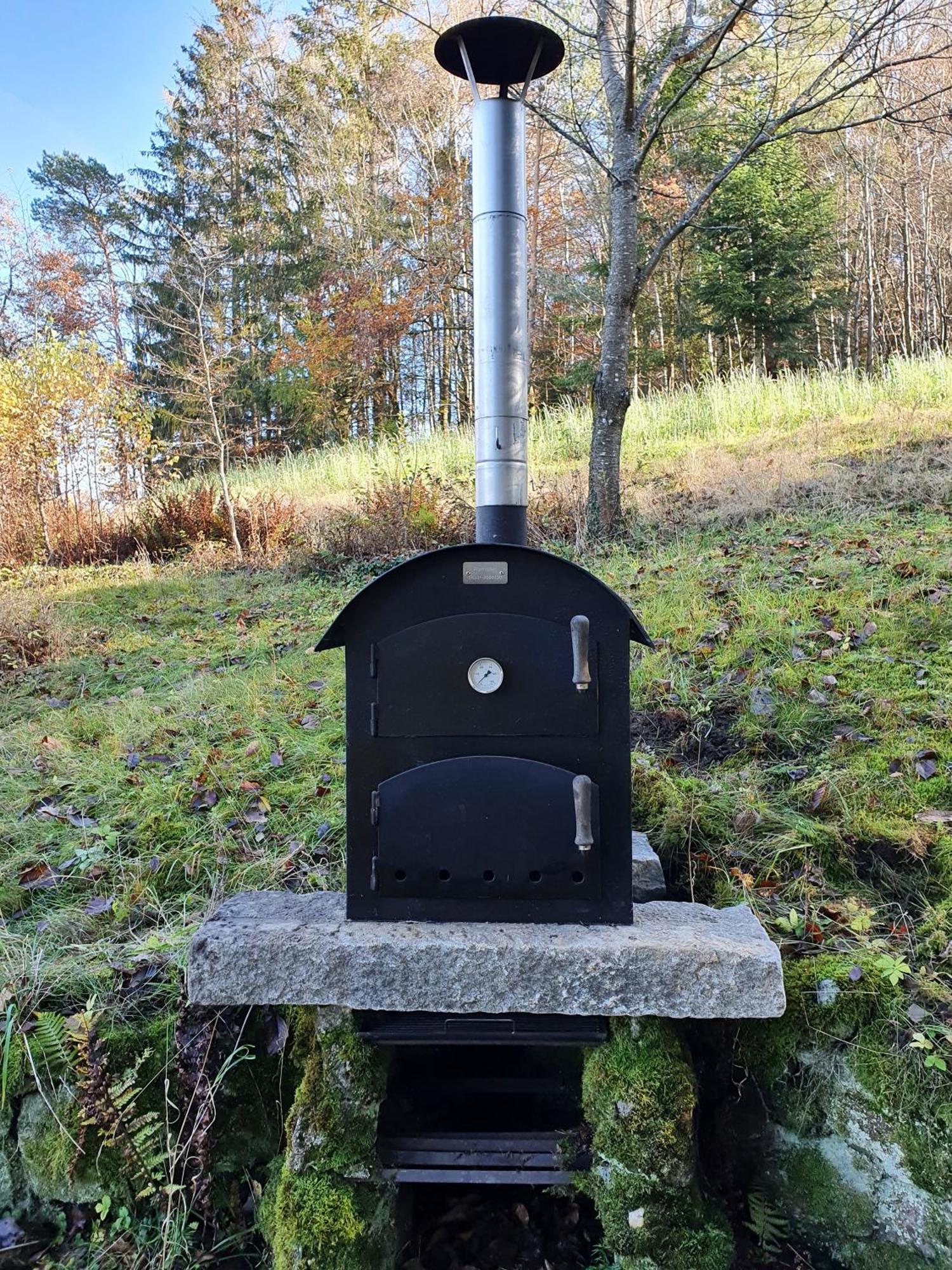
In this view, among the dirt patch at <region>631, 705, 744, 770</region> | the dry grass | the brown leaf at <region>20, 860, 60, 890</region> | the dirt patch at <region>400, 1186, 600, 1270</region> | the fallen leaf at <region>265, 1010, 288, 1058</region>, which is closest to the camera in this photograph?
the dirt patch at <region>400, 1186, 600, 1270</region>

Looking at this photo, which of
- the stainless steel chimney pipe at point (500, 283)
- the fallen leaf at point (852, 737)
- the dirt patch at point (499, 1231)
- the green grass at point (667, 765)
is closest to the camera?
the dirt patch at point (499, 1231)

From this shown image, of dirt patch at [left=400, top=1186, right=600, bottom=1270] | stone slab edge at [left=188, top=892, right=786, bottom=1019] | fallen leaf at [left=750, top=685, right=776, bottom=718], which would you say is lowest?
dirt patch at [left=400, top=1186, right=600, bottom=1270]

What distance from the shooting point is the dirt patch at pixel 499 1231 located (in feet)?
6.08

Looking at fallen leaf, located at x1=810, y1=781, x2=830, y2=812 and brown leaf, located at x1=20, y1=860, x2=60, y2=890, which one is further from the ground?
fallen leaf, located at x1=810, y1=781, x2=830, y2=812

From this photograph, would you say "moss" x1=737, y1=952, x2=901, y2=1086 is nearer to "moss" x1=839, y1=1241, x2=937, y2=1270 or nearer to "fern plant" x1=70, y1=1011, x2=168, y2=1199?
"moss" x1=839, y1=1241, x2=937, y2=1270

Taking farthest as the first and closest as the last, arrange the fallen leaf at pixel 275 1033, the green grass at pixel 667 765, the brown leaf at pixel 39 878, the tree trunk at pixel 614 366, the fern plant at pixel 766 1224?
→ the tree trunk at pixel 614 366, the brown leaf at pixel 39 878, the green grass at pixel 667 765, the fallen leaf at pixel 275 1033, the fern plant at pixel 766 1224

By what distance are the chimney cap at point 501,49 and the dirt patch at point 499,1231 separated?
3108 millimetres

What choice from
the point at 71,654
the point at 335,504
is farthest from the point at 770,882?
the point at 335,504

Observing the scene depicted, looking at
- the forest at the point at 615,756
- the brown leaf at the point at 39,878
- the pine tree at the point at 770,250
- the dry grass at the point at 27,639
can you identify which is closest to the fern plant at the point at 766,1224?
the forest at the point at 615,756

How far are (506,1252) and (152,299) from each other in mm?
21647

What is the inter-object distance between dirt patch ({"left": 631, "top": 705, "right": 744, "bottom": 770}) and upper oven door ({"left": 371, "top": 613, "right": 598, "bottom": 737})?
1153 millimetres

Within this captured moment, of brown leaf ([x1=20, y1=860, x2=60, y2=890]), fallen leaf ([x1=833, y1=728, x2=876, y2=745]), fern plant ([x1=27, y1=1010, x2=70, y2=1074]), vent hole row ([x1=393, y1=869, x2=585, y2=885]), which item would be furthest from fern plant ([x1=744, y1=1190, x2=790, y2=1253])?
brown leaf ([x1=20, y1=860, x2=60, y2=890])

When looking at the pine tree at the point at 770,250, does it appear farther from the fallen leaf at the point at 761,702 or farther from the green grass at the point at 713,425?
the fallen leaf at the point at 761,702

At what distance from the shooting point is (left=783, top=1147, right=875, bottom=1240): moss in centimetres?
170
